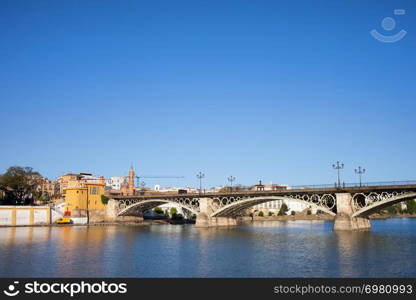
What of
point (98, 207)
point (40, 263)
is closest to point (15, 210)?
point (98, 207)

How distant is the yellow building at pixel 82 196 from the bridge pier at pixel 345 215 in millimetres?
61142

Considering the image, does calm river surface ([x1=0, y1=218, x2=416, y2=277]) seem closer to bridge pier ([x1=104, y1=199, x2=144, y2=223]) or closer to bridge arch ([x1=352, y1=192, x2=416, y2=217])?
bridge arch ([x1=352, y1=192, x2=416, y2=217])

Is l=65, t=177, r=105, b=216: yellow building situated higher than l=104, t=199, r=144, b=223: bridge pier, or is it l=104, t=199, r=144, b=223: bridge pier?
l=65, t=177, r=105, b=216: yellow building

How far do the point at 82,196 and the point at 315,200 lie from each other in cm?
5690

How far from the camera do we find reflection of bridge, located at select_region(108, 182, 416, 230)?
66.3 m

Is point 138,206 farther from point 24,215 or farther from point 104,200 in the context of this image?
point 24,215

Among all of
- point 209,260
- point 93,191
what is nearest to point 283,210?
point 93,191

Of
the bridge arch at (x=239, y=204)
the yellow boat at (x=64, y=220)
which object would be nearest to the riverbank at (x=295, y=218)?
the bridge arch at (x=239, y=204)

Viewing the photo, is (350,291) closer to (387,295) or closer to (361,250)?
(387,295)

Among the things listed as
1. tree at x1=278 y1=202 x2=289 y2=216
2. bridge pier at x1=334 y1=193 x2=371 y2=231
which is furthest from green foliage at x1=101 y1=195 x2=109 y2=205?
tree at x1=278 y1=202 x2=289 y2=216

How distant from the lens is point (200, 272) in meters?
33.8

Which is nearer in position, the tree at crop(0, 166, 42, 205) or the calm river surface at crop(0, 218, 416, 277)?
the calm river surface at crop(0, 218, 416, 277)

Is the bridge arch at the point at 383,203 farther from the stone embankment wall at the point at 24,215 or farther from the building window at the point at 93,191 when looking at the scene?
the building window at the point at 93,191

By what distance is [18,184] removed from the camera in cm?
10081
